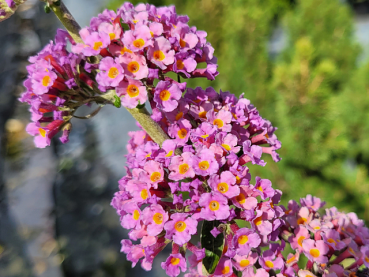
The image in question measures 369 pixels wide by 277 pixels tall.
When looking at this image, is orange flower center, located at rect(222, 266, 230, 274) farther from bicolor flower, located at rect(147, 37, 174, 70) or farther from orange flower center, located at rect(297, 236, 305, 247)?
bicolor flower, located at rect(147, 37, 174, 70)

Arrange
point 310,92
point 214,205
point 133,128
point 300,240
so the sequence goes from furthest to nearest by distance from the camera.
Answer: point 133,128 < point 310,92 < point 300,240 < point 214,205

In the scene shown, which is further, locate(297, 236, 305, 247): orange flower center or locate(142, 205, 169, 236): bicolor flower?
locate(297, 236, 305, 247): orange flower center

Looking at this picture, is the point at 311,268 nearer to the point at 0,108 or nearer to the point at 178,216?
the point at 178,216

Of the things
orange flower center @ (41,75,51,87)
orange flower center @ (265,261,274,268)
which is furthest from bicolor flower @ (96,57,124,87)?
orange flower center @ (265,261,274,268)

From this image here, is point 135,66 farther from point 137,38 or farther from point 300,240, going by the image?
point 300,240

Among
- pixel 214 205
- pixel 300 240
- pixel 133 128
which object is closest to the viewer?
pixel 214 205

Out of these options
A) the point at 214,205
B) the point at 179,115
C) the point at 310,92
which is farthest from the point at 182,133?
the point at 310,92

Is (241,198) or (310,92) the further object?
(310,92)

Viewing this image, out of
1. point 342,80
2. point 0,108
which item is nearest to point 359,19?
point 342,80
